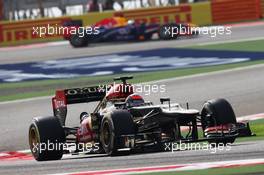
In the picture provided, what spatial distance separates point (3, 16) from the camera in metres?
41.5

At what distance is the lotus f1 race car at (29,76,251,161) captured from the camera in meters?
11.4

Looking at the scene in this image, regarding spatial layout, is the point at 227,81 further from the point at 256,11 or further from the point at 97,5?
the point at 97,5

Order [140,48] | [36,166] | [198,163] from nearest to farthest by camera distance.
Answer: [198,163] < [36,166] < [140,48]

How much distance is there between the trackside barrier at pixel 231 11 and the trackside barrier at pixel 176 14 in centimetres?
32

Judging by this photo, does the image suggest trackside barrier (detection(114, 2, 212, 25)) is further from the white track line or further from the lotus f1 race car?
the white track line

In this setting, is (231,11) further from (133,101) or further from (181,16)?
(133,101)

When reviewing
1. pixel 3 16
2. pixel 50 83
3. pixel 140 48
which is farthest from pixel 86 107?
pixel 3 16

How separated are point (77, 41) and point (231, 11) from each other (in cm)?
762

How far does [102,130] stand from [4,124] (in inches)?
264

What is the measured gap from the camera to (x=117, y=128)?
1123 centimetres

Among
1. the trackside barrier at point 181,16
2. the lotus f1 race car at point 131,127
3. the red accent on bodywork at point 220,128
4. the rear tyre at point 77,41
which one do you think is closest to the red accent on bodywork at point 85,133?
the lotus f1 race car at point 131,127

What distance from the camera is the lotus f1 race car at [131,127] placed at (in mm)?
11352

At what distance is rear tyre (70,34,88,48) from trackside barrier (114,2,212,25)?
12.8 feet

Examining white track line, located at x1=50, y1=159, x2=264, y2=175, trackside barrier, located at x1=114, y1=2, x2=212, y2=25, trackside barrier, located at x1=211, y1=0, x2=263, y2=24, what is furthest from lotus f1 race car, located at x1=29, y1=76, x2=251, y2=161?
trackside barrier, located at x1=211, y1=0, x2=263, y2=24
